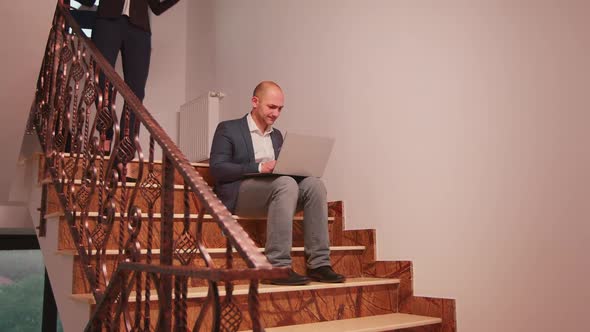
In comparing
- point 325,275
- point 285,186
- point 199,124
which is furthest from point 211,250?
point 199,124

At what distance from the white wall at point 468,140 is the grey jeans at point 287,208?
510mm

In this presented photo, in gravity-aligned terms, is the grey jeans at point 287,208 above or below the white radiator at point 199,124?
below

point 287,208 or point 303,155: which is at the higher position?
point 303,155

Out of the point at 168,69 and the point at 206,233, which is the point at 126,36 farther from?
the point at 168,69

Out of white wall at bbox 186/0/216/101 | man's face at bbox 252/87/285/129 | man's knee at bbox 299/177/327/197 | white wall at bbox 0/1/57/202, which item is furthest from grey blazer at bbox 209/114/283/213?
white wall at bbox 186/0/216/101

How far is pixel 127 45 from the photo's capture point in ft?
10.8

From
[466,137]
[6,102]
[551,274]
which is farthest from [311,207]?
[6,102]

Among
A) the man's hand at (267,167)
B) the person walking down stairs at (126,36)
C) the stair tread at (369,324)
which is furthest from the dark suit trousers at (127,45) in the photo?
the stair tread at (369,324)

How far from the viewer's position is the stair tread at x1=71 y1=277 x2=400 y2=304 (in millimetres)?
2115

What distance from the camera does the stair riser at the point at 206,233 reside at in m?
2.42

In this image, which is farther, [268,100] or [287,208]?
[268,100]

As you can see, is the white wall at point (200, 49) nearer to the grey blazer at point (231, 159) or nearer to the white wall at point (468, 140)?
the white wall at point (468, 140)

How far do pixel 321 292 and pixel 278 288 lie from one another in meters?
0.24

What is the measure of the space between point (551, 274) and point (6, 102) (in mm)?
2593
